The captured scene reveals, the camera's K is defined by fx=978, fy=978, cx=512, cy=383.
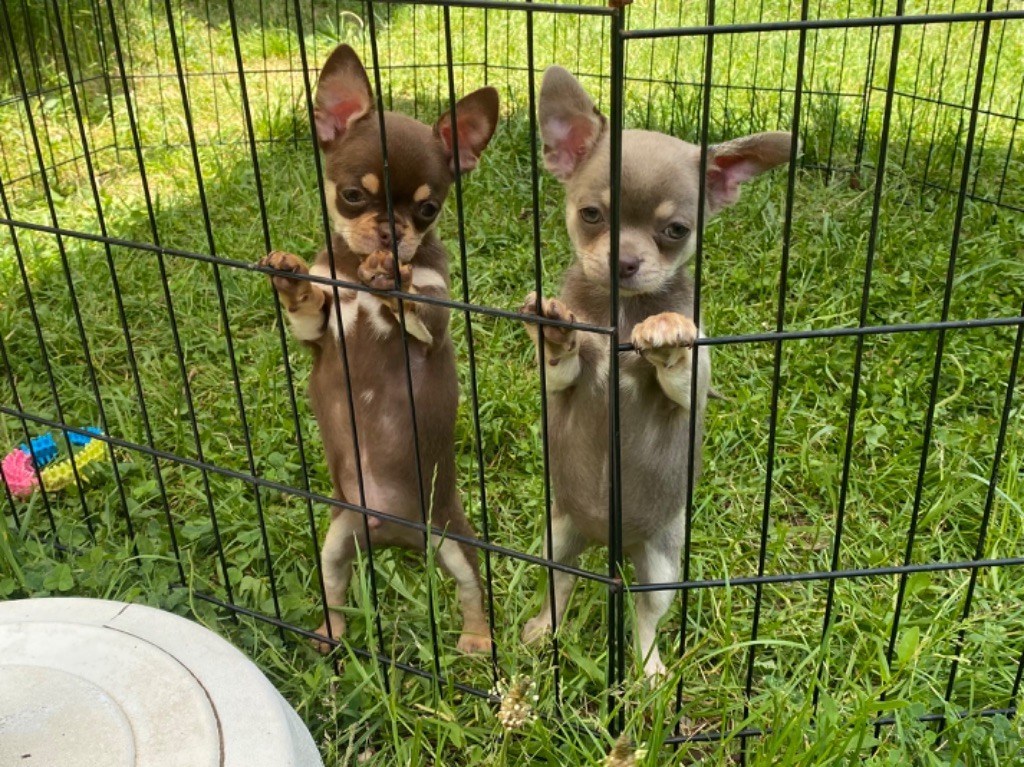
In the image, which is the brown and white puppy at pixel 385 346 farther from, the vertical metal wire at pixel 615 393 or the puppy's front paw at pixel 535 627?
the vertical metal wire at pixel 615 393

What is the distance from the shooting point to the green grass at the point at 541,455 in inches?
95.0

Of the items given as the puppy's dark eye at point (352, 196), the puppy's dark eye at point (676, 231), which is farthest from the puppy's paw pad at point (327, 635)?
the puppy's dark eye at point (676, 231)

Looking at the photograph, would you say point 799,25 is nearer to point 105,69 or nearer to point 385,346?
point 385,346

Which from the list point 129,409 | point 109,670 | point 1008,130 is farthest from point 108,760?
point 1008,130

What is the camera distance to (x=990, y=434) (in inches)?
143

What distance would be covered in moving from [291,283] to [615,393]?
998mm

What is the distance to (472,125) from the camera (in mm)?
2729

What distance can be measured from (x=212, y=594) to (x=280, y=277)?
106cm

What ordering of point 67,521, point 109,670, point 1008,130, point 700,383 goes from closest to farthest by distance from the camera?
point 109,670
point 700,383
point 67,521
point 1008,130

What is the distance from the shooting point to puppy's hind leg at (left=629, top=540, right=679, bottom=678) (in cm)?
265

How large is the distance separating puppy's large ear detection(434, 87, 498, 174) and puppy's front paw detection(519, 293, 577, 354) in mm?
593

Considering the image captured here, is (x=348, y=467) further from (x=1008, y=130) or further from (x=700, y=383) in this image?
(x=1008, y=130)

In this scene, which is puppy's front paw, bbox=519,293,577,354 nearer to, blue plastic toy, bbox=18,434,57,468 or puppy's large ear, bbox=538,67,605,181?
puppy's large ear, bbox=538,67,605,181

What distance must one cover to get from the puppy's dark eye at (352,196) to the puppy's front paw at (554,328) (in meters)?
0.71
